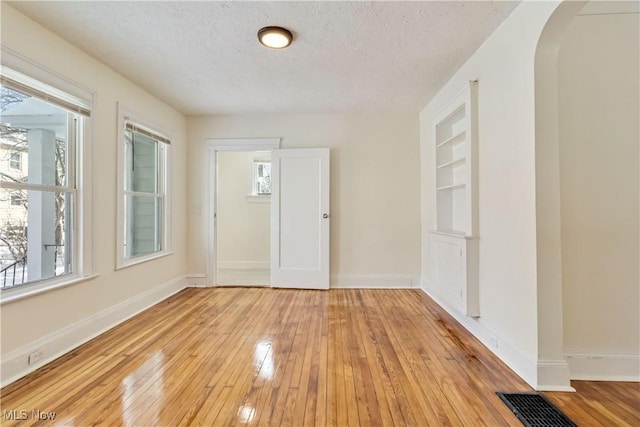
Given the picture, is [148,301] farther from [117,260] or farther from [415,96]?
[415,96]

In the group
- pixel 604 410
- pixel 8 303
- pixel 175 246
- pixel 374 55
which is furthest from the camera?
pixel 175 246

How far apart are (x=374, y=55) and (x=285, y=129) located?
1871 mm

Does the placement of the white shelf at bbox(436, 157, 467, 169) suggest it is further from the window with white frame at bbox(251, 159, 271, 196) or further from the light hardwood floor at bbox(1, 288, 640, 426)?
the window with white frame at bbox(251, 159, 271, 196)

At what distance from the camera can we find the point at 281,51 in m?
2.39

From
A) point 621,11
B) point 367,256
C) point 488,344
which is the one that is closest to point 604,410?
point 488,344

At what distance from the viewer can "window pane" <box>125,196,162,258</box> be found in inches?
121

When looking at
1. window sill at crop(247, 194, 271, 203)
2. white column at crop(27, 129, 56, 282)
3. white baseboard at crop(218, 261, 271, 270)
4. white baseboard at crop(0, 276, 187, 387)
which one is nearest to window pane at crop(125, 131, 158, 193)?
white column at crop(27, 129, 56, 282)

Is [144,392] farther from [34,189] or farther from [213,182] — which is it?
[213,182]

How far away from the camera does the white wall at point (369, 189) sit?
156 inches

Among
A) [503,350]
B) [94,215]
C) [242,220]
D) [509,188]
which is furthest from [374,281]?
[94,215]

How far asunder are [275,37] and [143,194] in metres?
2.28

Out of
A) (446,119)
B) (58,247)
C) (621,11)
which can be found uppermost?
(621,11)

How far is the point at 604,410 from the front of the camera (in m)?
1.54

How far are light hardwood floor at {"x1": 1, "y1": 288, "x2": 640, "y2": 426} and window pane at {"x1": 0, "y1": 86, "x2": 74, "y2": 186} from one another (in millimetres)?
1323
